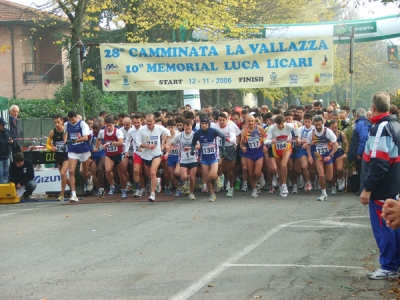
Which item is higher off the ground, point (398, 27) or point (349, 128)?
point (398, 27)

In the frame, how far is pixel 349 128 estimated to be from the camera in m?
18.0

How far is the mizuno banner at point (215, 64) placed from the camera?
20062 mm

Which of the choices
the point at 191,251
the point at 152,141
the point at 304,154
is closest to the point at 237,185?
the point at 304,154

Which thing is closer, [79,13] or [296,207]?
[296,207]

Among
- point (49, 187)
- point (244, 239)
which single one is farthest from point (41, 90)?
point (244, 239)

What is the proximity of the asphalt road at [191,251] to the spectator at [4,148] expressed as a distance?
102 inches

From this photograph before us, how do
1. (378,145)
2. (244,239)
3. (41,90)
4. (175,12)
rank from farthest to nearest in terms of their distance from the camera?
(41,90) → (175,12) → (244,239) → (378,145)

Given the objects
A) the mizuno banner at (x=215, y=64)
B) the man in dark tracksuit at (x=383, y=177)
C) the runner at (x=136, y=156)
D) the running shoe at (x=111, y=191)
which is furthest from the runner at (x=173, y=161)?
the man in dark tracksuit at (x=383, y=177)

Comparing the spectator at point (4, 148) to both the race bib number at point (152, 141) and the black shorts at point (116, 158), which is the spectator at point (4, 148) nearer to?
the black shorts at point (116, 158)

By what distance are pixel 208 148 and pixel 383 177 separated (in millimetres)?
8299

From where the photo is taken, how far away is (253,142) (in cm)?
1744

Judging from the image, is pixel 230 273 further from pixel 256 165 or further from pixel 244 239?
pixel 256 165

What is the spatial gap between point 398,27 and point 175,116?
7.76 metres

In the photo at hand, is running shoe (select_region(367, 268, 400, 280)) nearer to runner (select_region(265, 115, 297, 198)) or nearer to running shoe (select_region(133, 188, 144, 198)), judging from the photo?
runner (select_region(265, 115, 297, 198))
